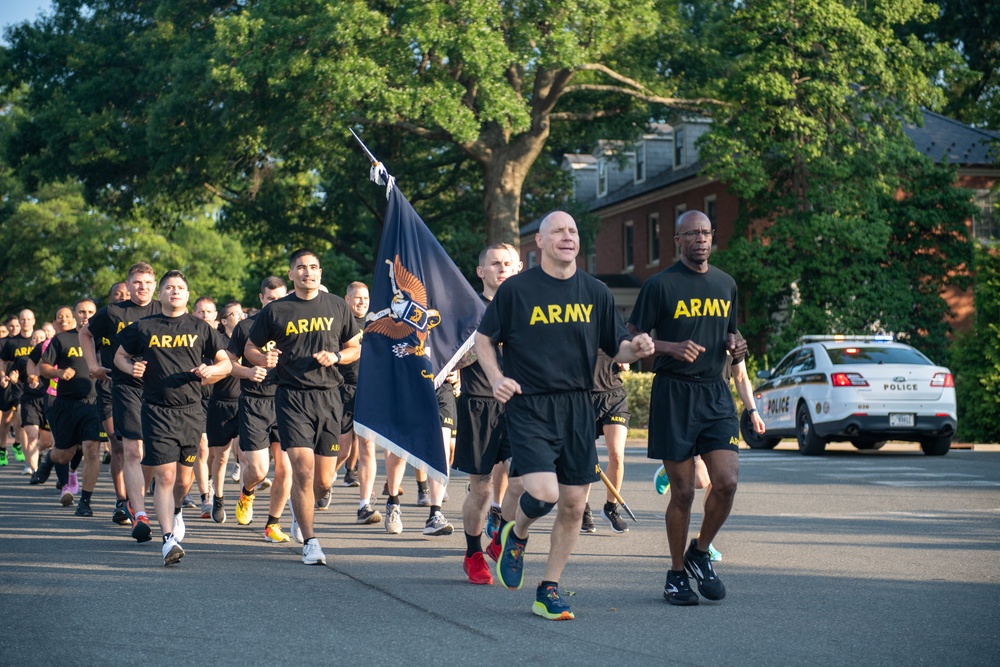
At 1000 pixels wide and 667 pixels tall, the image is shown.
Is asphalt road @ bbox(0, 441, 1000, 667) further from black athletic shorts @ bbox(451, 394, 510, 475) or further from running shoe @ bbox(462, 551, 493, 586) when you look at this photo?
black athletic shorts @ bbox(451, 394, 510, 475)

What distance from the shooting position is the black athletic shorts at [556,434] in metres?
6.93

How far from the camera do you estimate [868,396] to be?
62.7ft

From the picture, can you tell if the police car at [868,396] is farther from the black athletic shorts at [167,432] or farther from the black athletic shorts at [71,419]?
the black athletic shorts at [167,432]

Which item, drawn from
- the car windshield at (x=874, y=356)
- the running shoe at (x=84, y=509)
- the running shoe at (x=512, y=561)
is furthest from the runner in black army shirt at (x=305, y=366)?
the car windshield at (x=874, y=356)

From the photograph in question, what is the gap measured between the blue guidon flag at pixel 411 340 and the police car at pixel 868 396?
11.0 meters

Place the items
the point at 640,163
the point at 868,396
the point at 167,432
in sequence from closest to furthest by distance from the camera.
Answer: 1. the point at 167,432
2. the point at 868,396
3. the point at 640,163

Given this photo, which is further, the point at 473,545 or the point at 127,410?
the point at 127,410

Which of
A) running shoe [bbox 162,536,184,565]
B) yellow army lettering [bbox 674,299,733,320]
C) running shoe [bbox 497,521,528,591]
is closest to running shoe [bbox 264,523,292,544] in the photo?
running shoe [bbox 162,536,184,565]

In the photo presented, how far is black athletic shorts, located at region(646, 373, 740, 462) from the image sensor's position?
7.41 meters

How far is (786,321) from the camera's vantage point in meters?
34.2

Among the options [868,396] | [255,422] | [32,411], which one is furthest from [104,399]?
[868,396]

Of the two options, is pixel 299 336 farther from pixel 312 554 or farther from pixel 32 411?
pixel 32 411

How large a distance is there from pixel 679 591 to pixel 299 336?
3.39m

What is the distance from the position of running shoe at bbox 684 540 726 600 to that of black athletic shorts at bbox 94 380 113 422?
6.62 meters
